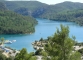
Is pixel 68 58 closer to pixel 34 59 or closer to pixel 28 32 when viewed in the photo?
pixel 34 59

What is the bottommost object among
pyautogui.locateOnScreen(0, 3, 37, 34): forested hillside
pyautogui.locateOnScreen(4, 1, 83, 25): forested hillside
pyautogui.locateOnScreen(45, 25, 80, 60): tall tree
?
pyautogui.locateOnScreen(4, 1, 83, 25): forested hillside

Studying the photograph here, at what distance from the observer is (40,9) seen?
142625 millimetres

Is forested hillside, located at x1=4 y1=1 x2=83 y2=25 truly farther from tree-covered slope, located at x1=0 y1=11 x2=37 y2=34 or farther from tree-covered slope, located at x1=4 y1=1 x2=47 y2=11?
tree-covered slope, located at x1=0 y1=11 x2=37 y2=34

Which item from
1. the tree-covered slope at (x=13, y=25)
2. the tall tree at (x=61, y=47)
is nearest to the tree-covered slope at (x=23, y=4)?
the tree-covered slope at (x=13, y=25)

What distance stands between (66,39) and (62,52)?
31 cm

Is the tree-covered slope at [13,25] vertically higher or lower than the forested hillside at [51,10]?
higher

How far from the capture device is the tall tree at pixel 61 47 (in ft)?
17.2

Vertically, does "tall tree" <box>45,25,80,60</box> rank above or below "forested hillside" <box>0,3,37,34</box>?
above

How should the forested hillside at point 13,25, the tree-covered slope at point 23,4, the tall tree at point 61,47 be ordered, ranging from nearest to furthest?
the tall tree at point 61,47 → the forested hillside at point 13,25 → the tree-covered slope at point 23,4

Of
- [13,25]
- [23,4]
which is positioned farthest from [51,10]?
[13,25]

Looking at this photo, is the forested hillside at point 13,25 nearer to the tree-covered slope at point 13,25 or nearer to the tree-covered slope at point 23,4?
the tree-covered slope at point 13,25

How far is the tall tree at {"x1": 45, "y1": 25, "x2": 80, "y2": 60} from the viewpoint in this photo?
17.2ft

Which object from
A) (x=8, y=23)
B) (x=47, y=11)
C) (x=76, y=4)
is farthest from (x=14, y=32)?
(x=76, y=4)

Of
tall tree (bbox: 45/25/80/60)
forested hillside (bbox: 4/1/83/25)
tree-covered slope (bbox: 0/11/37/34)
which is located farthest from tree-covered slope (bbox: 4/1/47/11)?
tall tree (bbox: 45/25/80/60)
